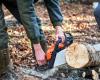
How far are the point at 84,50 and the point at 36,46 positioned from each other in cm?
58

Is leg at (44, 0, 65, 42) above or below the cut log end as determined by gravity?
above

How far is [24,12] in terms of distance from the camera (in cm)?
379

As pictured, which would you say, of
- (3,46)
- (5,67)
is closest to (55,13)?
(3,46)

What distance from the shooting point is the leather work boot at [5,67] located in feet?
13.0

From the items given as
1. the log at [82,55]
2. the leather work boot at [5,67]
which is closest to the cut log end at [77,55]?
the log at [82,55]

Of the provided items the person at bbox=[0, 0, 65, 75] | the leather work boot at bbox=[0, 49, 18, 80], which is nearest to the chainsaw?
the person at bbox=[0, 0, 65, 75]

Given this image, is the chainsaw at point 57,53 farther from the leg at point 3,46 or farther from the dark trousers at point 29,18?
the leg at point 3,46

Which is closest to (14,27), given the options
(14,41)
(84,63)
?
(14,41)

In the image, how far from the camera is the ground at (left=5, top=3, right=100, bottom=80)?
15.2 ft

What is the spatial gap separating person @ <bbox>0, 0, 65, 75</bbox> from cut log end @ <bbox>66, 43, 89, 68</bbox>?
196mm

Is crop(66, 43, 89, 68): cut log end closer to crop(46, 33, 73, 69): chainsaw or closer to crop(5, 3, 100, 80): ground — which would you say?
crop(46, 33, 73, 69): chainsaw

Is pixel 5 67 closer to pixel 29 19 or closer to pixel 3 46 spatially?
pixel 3 46

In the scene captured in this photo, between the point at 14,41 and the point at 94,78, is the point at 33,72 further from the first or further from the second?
the point at 14,41

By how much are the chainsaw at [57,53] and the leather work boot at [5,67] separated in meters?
0.48
